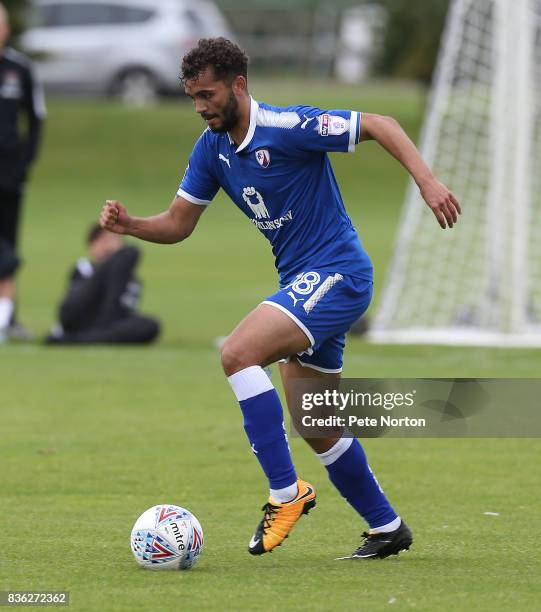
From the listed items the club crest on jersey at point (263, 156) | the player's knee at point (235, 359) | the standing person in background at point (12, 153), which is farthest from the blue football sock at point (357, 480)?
the standing person in background at point (12, 153)

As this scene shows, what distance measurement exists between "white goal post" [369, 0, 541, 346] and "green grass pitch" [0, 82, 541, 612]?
34.0 inches

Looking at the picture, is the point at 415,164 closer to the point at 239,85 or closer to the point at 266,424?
the point at 239,85

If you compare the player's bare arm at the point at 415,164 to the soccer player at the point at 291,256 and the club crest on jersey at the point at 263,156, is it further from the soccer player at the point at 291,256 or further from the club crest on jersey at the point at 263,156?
the club crest on jersey at the point at 263,156

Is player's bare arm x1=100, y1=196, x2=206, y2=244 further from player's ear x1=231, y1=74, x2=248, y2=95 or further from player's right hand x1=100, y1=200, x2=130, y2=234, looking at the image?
player's ear x1=231, y1=74, x2=248, y2=95

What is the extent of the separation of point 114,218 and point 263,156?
0.75m

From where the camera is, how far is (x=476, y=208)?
18.6 metres

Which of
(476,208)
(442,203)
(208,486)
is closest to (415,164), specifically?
(442,203)

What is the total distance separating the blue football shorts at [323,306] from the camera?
6023 mm

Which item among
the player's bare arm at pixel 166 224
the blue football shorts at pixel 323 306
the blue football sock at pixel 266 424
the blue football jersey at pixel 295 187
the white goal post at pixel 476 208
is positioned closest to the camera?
the blue football sock at pixel 266 424

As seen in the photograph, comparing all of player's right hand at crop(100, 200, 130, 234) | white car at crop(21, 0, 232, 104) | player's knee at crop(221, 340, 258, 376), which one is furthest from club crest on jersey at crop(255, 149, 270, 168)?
white car at crop(21, 0, 232, 104)

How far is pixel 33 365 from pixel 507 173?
4.67 metres

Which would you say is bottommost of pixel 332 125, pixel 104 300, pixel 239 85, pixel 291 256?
pixel 104 300

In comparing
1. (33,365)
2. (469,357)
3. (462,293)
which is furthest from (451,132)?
(33,365)

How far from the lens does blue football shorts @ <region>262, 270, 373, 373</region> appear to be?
6.02 metres
